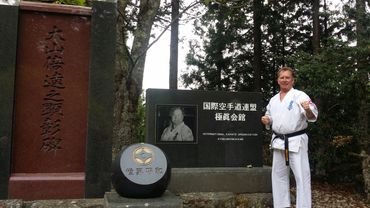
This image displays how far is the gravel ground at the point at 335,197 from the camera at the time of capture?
24.5 ft

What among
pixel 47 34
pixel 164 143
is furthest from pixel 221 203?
pixel 47 34

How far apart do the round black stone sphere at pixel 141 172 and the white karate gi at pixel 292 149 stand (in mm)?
1350

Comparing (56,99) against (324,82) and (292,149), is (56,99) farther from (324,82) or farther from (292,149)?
(324,82)

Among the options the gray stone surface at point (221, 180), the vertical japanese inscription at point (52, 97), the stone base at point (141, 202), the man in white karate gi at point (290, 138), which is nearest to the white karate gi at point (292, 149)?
the man in white karate gi at point (290, 138)

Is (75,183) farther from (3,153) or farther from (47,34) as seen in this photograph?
(47,34)

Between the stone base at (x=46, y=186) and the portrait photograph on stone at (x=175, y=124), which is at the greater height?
the portrait photograph on stone at (x=175, y=124)

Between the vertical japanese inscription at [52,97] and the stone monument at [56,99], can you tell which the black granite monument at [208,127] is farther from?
the vertical japanese inscription at [52,97]

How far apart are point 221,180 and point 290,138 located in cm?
210

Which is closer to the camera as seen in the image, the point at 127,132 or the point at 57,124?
the point at 57,124

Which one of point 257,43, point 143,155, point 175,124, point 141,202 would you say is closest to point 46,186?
point 143,155

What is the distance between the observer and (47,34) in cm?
539

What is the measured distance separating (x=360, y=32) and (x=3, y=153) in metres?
8.28

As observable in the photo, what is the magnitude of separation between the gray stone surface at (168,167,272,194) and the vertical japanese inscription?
73.6 inches

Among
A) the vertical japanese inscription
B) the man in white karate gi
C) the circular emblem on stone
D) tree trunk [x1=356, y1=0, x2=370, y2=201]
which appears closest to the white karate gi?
the man in white karate gi
